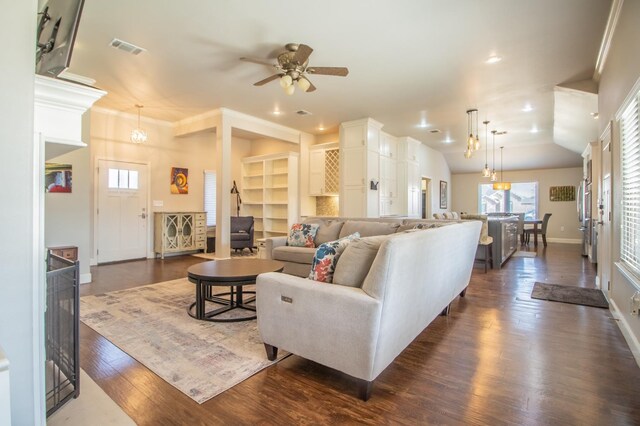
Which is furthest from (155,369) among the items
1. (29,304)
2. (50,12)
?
(50,12)

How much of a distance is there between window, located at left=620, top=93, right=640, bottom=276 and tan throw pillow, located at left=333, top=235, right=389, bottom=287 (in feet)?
6.37

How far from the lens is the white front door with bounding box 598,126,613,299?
3.31m

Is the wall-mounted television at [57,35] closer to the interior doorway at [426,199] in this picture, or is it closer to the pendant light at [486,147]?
the pendant light at [486,147]

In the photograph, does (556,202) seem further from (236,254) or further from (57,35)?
(57,35)

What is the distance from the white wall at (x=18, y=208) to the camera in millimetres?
1061

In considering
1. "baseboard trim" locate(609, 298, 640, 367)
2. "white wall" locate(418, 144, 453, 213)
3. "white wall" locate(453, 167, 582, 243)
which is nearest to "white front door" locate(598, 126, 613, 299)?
"baseboard trim" locate(609, 298, 640, 367)

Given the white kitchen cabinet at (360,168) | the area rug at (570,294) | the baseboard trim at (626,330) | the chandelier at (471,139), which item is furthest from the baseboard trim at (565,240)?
the baseboard trim at (626,330)

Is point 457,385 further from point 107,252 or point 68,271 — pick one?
point 107,252

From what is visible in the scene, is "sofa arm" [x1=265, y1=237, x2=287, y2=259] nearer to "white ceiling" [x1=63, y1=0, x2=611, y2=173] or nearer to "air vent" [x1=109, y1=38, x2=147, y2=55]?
"white ceiling" [x1=63, y1=0, x2=611, y2=173]

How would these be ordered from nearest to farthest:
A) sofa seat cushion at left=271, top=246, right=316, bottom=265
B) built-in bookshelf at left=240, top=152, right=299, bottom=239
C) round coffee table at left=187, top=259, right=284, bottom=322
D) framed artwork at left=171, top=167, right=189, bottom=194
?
1. round coffee table at left=187, top=259, right=284, bottom=322
2. sofa seat cushion at left=271, top=246, right=316, bottom=265
3. framed artwork at left=171, top=167, right=189, bottom=194
4. built-in bookshelf at left=240, top=152, right=299, bottom=239

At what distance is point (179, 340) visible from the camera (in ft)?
8.33

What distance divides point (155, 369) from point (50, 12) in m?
2.05

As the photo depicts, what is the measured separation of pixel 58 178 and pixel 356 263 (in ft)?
15.4

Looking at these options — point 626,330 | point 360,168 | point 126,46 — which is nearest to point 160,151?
point 126,46
